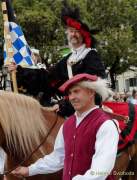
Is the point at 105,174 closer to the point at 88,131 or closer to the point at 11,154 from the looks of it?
the point at 88,131

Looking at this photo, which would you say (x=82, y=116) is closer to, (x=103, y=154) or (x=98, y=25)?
(x=103, y=154)

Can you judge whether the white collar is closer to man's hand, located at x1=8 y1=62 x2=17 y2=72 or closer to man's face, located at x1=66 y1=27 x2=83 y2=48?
man's face, located at x1=66 y1=27 x2=83 y2=48

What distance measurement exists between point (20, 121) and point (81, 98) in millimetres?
1355

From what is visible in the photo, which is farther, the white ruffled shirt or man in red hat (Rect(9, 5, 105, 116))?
man in red hat (Rect(9, 5, 105, 116))

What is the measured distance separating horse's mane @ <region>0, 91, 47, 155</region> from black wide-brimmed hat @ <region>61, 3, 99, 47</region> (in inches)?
48.8

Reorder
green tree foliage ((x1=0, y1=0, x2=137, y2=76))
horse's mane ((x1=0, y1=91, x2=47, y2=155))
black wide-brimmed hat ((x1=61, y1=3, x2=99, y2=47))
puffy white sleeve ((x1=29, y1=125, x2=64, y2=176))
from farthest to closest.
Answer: green tree foliage ((x1=0, y1=0, x2=137, y2=76)) < black wide-brimmed hat ((x1=61, y1=3, x2=99, y2=47)) < horse's mane ((x1=0, y1=91, x2=47, y2=155)) < puffy white sleeve ((x1=29, y1=125, x2=64, y2=176))

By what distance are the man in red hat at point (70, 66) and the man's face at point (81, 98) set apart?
83.0 inches

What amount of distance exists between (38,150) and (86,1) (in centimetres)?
3016

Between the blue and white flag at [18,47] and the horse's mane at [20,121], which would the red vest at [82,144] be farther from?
the blue and white flag at [18,47]

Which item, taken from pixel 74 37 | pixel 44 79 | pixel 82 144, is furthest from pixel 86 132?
pixel 44 79

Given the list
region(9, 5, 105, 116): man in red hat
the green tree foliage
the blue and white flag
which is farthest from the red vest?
the green tree foliage

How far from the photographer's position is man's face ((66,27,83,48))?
19.4ft

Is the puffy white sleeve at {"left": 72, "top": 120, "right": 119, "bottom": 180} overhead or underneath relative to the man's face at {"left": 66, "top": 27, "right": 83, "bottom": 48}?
underneath

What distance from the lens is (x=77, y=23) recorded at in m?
5.91
